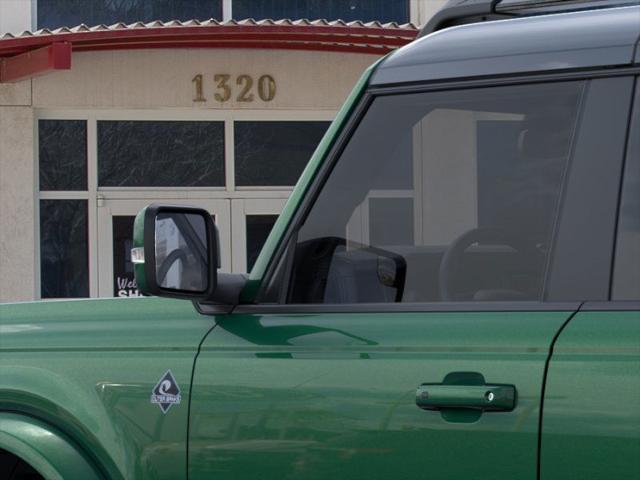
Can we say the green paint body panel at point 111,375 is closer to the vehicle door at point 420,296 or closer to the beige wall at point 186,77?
the vehicle door at point 420,296

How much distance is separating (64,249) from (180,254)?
37.5 feet

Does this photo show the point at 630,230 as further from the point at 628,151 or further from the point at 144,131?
the point at 144,131

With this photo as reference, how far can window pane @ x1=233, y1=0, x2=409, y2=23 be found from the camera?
1445cm

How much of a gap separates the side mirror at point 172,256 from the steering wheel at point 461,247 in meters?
0.50

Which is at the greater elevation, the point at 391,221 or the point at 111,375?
the point at 391,221

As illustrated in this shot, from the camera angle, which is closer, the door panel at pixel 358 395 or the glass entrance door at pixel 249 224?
the door panel at pixel 358 395

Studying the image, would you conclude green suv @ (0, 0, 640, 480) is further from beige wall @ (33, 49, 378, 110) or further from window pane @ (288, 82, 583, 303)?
beige wall @ (33, 49, 378, 110)

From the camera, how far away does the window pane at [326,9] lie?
569 inches

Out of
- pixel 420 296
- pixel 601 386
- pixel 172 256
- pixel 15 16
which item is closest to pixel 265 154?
pixel 15 16

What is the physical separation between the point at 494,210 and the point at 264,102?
11.7 metres

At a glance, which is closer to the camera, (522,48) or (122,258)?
(522,48)

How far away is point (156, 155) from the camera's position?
14.1 m

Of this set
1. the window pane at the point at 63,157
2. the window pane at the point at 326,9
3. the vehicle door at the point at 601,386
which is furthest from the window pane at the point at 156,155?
the vehicle door at the point at 601,386

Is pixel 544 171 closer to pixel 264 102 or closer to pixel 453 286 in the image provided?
pixel 453 286
